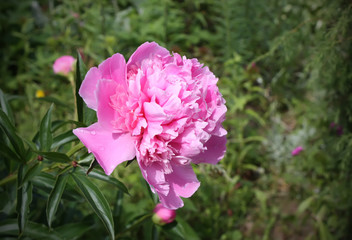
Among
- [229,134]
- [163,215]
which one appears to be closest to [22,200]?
[163,215]

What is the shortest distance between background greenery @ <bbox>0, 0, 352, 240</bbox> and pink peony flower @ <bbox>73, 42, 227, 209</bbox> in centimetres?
14

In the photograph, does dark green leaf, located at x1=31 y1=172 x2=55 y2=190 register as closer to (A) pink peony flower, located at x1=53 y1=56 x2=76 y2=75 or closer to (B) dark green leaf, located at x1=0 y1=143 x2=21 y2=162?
(B) dark green leaf, located at x1=0 y1=143 x2=21 y2=162

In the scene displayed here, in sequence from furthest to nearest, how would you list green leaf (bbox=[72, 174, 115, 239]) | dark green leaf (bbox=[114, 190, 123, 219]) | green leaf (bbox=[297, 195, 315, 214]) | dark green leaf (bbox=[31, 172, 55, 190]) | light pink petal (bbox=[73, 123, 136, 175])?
green leaf (bbox=[297, 195, 315, 214]) < dark green leaf (bbox=[114, 190, 123, 219]) < dark green leaf (bbox=[31, 172, 55, 190]) < green leaf (bbox=[72, 174, 115, 239]) < light pink petal (bbox=[73, 123, 136, 175])

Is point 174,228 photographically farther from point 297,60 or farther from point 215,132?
point 297,60

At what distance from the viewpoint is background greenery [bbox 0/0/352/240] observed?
83 centimetres

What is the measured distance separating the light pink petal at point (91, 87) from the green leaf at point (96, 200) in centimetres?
21

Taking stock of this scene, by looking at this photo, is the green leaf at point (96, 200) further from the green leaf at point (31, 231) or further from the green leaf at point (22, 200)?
the green leaf at point (31, 231)

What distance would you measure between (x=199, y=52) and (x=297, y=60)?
829 mm

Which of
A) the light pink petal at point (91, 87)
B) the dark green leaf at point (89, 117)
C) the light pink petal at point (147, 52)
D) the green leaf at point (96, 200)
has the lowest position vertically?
the green leaf at point (96, 200)

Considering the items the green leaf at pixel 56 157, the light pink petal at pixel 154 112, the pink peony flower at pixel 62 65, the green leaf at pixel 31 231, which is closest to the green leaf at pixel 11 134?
the green leaf at pixel 56 157

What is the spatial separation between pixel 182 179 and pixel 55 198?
0.89 feet

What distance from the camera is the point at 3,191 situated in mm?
896

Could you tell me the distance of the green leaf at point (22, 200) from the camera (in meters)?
0.66

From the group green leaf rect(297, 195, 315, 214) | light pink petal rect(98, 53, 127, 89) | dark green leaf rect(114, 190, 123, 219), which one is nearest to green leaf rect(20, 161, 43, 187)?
light pink petal rect(98, 53, 127, 89)
